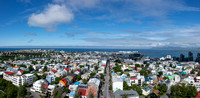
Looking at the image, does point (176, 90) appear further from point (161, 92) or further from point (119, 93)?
point (119, 93)

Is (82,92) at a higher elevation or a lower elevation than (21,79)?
lower

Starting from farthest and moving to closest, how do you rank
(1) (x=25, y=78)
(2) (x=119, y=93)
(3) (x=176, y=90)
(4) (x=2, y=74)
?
1. (4) (x=2, y=74)
2. (1) (x=25, y=78)
3. (3) (x=176, y=90)
4. (2) (x=119, y=93)

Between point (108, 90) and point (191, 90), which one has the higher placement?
point (191, 90)

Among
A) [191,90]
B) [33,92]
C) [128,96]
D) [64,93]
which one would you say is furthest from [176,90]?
[33,92]

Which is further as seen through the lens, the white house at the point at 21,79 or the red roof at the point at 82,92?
the white house at the point at 21,79

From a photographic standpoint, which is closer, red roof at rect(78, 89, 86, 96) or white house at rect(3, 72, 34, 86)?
red roof at rect(78, 89, 86, 96)

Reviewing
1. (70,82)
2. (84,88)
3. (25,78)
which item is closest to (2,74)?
(25,78)

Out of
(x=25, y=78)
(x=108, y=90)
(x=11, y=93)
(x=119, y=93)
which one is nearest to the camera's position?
(x=11, y=93)

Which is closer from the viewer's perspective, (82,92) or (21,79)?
A: (82,92)

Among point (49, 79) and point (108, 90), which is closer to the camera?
point (108, 90)

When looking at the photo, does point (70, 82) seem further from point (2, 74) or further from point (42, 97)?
point (2, 74)
